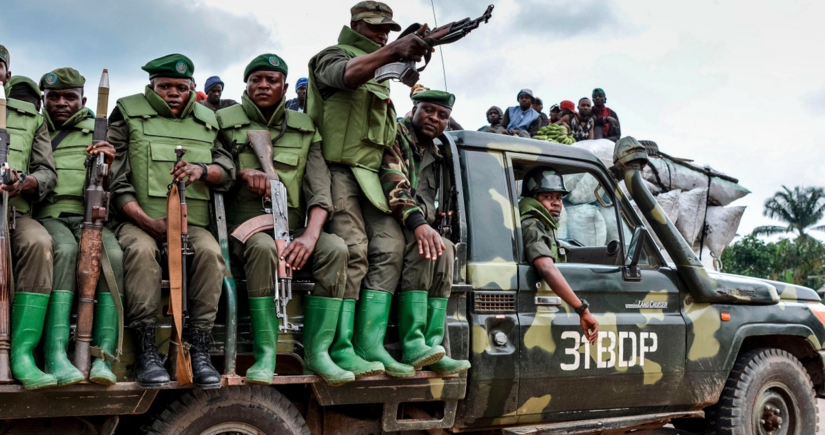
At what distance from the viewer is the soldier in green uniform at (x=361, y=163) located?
3912mm

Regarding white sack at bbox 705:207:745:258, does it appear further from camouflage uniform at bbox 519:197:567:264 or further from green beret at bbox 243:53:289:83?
green beret at bbox 243:53:289:83

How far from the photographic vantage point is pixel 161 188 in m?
3.74

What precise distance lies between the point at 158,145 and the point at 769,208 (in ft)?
151

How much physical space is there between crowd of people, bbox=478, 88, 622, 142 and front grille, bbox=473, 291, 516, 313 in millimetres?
6158

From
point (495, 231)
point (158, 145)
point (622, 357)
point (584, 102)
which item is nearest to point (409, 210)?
point (495, 231)

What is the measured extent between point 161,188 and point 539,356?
2216 millimetres

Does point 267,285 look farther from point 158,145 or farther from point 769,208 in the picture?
point 769,208

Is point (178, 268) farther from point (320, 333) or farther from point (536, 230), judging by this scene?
point (536, 230)

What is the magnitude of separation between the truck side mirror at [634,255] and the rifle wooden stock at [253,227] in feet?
7.23

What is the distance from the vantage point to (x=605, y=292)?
4801mm

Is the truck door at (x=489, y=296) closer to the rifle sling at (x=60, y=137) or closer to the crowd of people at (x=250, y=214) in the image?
the crowd of people at (x=250, y=214)

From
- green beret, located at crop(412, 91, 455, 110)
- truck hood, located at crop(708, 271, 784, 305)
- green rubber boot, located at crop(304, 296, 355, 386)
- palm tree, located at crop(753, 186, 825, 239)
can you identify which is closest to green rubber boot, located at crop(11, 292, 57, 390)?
green rubber boot, located at crop(304, 296, 355, 386)

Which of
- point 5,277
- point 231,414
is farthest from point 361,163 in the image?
point 5,277

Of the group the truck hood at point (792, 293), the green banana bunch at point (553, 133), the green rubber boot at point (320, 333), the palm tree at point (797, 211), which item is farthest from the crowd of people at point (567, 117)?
the palm tree at point (797, 211)
